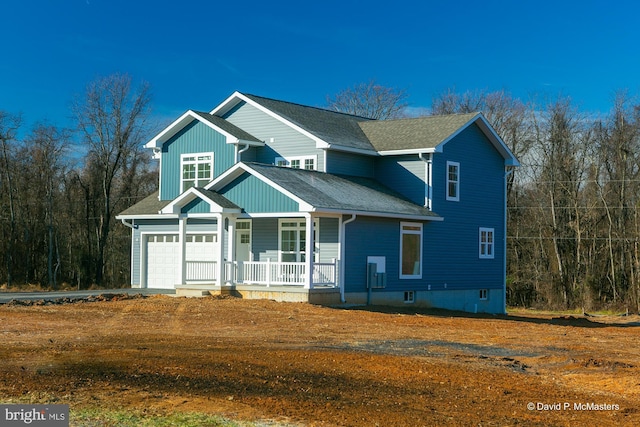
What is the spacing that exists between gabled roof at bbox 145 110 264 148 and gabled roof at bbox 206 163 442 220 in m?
2.93

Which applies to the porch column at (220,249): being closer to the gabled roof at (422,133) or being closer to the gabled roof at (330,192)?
the gabled roof at (330,192)

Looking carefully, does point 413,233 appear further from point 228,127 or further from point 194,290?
point 194,290

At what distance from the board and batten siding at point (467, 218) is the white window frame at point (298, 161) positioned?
4.41 metres

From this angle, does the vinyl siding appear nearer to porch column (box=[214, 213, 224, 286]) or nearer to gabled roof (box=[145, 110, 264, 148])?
gabled roof (box=[145, 110, 264, 148])

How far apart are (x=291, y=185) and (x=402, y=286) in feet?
19.5

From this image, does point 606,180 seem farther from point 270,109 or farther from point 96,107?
point 96,107

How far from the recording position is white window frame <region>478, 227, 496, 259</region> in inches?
1323

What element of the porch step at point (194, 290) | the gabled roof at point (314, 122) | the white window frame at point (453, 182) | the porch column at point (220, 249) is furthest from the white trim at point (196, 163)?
the white window frame at point (453, 182)

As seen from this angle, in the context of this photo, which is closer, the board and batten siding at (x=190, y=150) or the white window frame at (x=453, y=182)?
the board and batten siding at (x=190, y=150)

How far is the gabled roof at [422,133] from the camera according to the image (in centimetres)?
3095

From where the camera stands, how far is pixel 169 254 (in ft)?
108

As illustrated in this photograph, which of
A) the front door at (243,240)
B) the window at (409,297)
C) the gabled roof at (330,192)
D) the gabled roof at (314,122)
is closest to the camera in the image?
the gabled roof at (330,192)

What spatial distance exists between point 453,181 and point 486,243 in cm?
356

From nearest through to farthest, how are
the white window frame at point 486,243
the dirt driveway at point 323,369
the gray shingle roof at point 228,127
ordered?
1. the dirt driveway at point 323,369
2. the gray shingle roof at point 228,127
3. the white window frame at point 486,243
